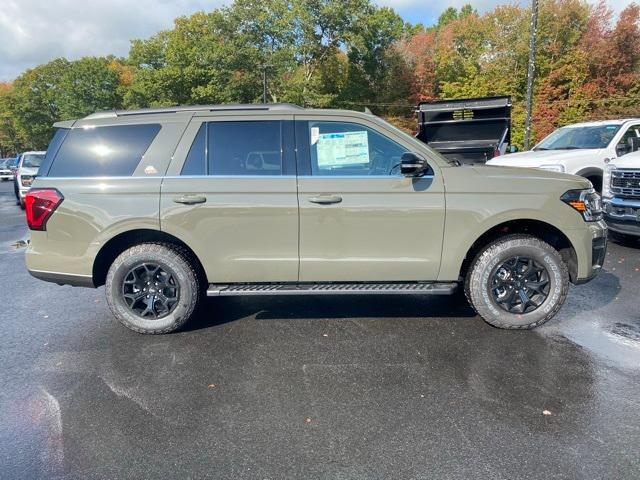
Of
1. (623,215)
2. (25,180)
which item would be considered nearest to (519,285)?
(623,215)

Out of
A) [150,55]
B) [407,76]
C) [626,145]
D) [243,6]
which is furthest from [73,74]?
[626,145]

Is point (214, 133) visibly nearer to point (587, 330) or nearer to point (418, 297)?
point (418, 297)

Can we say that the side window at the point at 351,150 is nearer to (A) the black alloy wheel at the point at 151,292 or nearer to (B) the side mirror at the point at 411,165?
(B) the side mirror at the point at 411,165

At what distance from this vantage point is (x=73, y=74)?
5862 cm

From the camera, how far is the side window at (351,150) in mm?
A: 4066

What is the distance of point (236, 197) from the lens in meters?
3.99

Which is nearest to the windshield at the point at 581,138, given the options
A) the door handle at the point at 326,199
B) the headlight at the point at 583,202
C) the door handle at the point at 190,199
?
the headlight at the point at 583,202

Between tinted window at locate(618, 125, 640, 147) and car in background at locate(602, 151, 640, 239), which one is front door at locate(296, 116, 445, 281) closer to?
car in background at locate(602, 151, 640, 239)

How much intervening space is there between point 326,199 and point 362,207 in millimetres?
327

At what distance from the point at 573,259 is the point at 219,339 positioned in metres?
3.34

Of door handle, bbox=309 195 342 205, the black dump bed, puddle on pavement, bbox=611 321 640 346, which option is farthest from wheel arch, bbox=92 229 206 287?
the black dump bed

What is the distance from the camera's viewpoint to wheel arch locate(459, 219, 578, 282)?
4.16 m

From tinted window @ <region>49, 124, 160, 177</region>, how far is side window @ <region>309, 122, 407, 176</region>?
1502 mm

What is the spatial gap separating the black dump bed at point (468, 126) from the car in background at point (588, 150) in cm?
179
